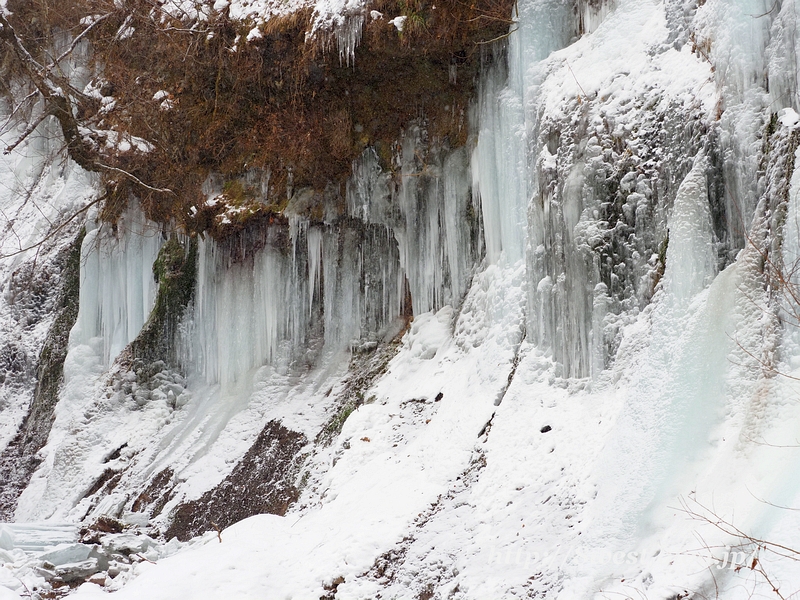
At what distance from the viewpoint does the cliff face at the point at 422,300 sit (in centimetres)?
518

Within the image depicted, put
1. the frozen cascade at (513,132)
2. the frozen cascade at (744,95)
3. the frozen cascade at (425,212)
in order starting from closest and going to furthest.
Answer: the frozen cascade at (744,95)
the frozen cascade at (513,132)
the frozen cascade at (425,212)

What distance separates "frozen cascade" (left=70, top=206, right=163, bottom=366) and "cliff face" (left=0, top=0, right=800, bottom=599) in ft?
0.17

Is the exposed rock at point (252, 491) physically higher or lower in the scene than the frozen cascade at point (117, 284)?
lower

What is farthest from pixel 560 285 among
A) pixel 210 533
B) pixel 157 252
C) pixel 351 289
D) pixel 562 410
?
pixel 157 252

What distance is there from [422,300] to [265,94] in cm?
A: 351

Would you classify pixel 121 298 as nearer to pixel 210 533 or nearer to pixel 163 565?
pixel 210 533

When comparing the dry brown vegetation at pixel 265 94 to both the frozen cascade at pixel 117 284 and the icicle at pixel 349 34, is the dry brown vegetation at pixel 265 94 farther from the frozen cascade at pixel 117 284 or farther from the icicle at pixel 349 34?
the frozen cascade at pixel 117 284

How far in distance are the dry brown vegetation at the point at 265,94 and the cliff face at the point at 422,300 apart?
1.8 inches

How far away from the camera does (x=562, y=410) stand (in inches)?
257

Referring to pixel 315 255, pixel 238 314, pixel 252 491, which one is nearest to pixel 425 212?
pixel 315 255

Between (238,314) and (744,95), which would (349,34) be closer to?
(238,314)

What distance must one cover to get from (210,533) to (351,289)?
375cm

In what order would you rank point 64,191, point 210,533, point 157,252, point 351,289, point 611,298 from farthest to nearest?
1. point 64,191
2. point 157,252
3. point 351,289
4. point 210,533
5. point 611,298

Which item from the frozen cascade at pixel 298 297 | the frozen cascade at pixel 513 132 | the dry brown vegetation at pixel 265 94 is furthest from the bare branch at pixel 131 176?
the frozen cascade at pixel 513 132
